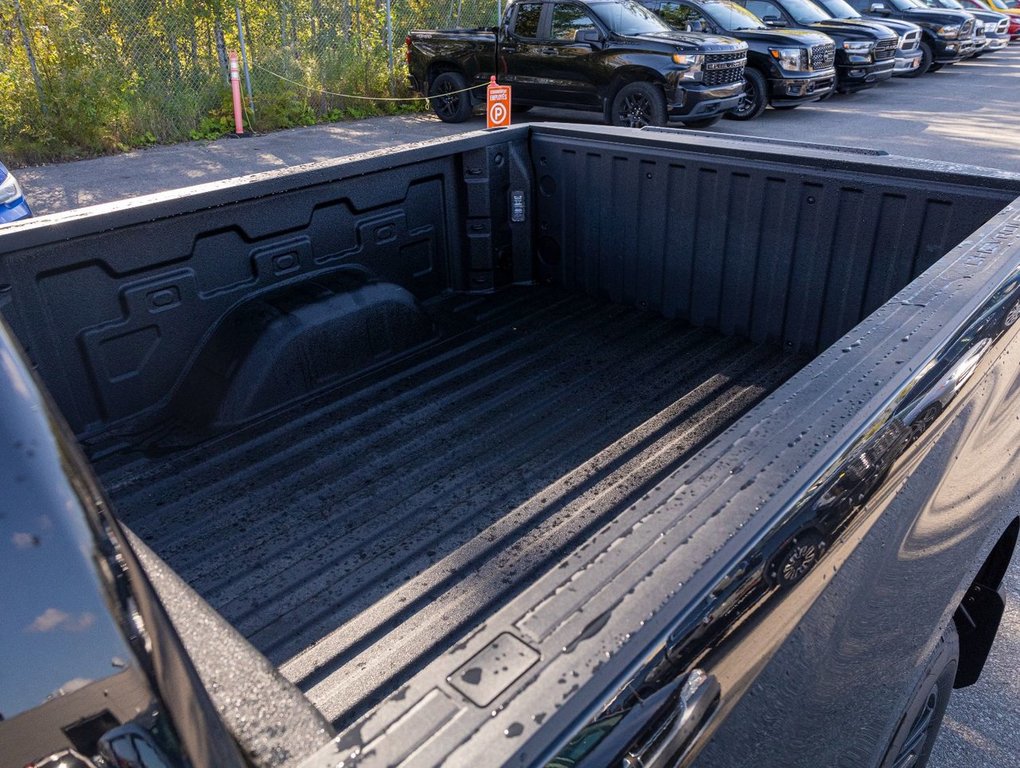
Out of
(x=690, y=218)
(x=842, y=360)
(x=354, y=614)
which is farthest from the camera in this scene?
(x=690, y=218)

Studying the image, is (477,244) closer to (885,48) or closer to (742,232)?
(742,232)

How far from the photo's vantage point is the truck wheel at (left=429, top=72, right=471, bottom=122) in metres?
13.6

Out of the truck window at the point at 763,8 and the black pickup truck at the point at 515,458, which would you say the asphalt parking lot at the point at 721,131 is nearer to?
the truck window at the point at 763,8

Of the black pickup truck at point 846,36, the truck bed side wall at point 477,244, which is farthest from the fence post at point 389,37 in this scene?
the truck bed side wall at point 477,244

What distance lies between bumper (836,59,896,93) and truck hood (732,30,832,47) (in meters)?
1.59

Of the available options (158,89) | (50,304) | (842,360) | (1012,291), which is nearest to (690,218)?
(1012,291)

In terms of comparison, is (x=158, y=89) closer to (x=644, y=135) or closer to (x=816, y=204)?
(x=644, y=135)

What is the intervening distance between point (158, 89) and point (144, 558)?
1320cm

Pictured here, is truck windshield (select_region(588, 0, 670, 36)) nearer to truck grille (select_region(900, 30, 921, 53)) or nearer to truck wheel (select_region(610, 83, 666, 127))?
truck wheel (select_region(610, 83, 666, 127))

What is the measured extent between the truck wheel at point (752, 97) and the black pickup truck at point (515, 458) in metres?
10.0

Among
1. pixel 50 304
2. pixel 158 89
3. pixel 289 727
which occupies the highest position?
pixel 289 727

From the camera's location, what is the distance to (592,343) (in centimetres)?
365

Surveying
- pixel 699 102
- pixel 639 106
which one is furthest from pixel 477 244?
pixel 639 106

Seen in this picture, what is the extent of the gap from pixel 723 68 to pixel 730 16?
2382 mm
